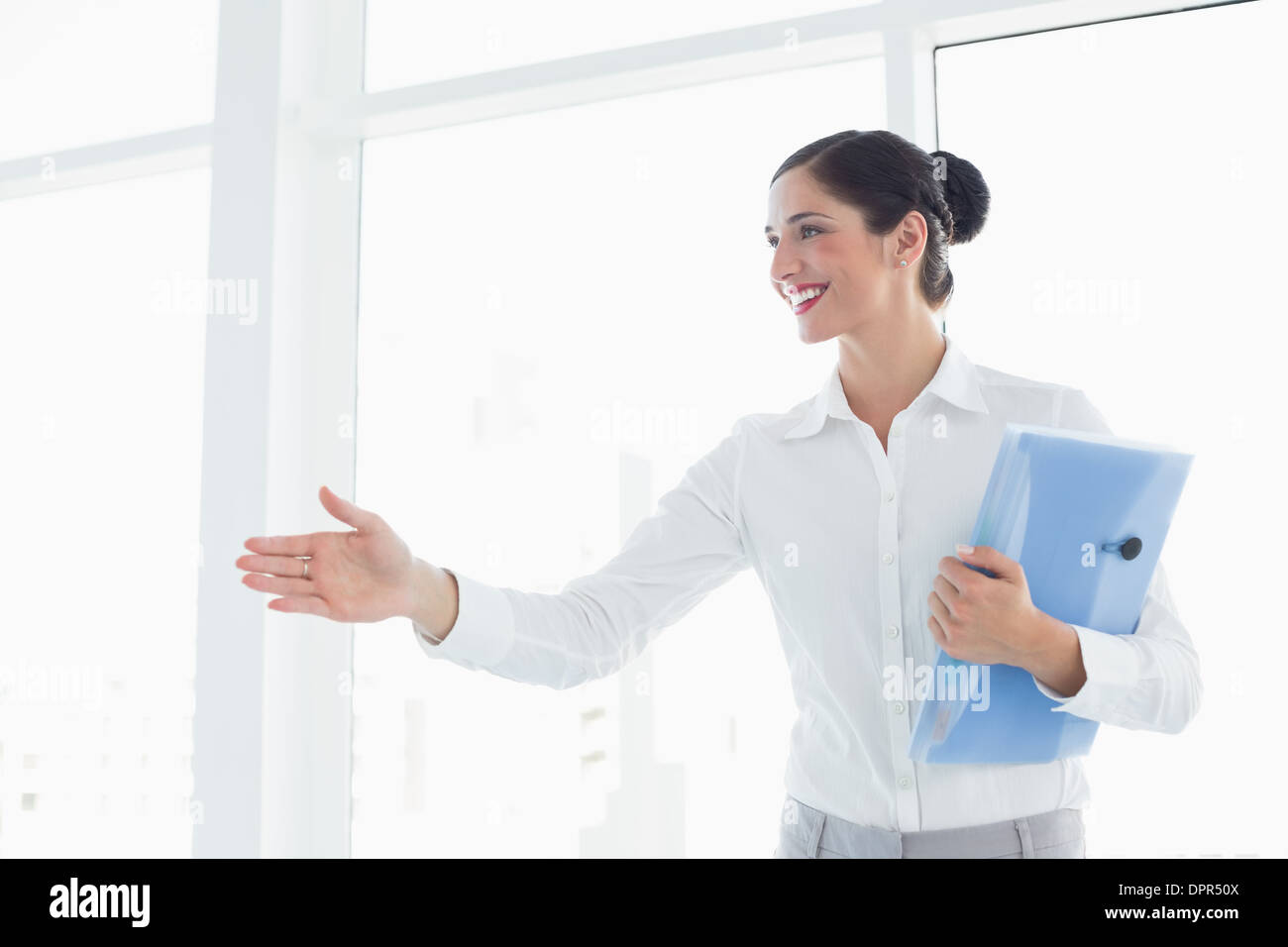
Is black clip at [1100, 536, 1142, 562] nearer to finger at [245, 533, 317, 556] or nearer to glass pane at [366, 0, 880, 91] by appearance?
finger at [245, 533, 317, 556]

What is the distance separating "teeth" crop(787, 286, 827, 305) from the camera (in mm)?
1295

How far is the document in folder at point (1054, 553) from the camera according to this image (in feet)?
3.36

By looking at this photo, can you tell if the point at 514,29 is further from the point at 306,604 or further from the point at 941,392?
the point at 306,604

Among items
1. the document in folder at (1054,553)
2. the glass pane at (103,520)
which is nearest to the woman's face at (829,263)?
the document in folder at (1054,553)

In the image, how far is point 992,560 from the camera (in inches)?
40.3

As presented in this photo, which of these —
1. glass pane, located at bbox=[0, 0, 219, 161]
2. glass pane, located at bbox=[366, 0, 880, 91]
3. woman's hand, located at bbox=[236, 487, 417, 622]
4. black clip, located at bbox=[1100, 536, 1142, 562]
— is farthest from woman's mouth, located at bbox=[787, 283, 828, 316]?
glass pane, located at bbox=[0, 0, 219, 161]

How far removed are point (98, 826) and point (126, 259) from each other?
A: 135cm

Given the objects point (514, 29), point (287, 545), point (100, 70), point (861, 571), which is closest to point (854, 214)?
point (861, 571)

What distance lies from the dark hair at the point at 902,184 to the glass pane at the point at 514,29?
75 centimetres

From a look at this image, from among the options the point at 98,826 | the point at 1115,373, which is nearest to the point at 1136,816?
the point at 1115,373

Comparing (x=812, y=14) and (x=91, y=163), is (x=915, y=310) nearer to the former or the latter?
(x=812, y=14)

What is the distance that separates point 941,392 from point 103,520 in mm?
2028

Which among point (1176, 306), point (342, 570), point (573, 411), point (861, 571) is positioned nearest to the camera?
point (342, 570)

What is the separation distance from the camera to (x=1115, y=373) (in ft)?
5.47
